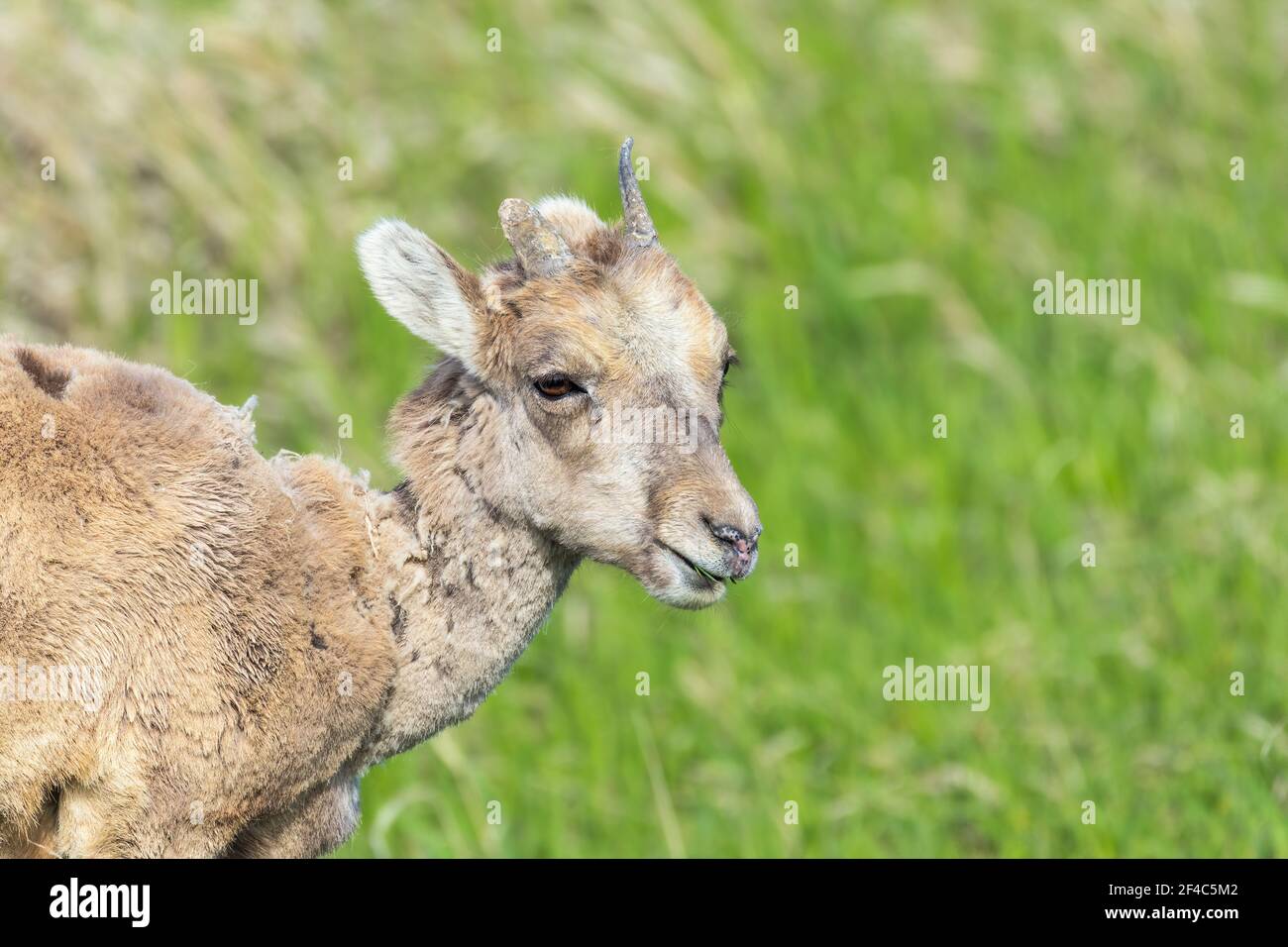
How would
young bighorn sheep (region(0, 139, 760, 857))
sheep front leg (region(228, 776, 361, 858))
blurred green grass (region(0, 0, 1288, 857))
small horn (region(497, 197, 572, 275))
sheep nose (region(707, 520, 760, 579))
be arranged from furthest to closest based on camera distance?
blurred green grass (region(0, 0, 1288, 857)), small horn (region(497, 197, 572, 275)), sheep front leg (region(228, 776, 361, 858)), sheep nose (region(707, 520, 760, 579)), young bighorn sheep (region(0, 139, 760, 857))

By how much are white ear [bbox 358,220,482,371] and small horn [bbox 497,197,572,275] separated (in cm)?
24

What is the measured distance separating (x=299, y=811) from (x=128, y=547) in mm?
1166

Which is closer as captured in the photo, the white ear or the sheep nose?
the sheep nose

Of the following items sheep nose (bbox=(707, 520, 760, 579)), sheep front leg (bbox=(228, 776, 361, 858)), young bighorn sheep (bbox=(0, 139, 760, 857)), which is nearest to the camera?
young bighorn sheep (bbox=(0, 139, 760, 857))

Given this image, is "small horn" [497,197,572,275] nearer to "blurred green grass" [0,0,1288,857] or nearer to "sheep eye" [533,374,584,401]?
"sheep eye" [533,374,584,401]

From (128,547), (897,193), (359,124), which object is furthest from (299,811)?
(897,193)

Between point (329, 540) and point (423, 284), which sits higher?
point (423, 284)

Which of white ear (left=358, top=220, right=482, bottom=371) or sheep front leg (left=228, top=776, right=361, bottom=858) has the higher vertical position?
white ear (left=358, top=220, right=482, bottom=371)

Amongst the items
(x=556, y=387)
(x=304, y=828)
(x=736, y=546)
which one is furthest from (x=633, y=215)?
(x=304, y=828)

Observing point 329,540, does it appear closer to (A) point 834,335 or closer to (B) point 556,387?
(B) point 556,387

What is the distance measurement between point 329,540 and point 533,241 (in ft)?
4.34

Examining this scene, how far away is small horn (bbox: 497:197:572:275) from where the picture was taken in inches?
245

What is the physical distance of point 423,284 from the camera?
250 inches

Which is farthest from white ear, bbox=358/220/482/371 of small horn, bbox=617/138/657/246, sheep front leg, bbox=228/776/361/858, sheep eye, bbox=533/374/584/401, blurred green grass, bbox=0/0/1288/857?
blurred green grass, bbox=0/0/1288/857
